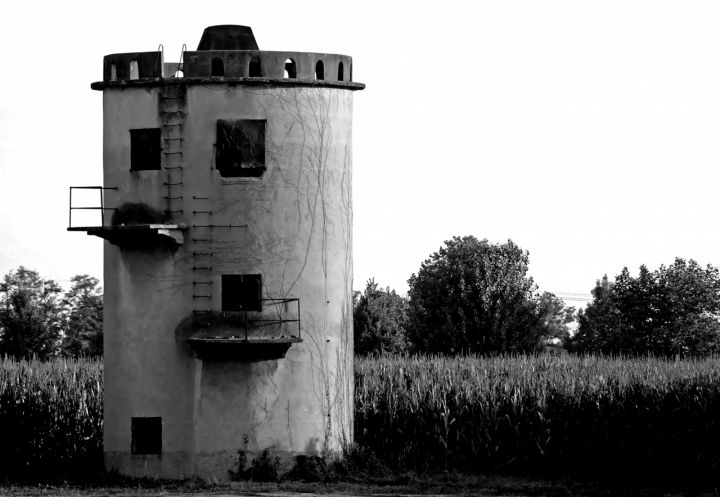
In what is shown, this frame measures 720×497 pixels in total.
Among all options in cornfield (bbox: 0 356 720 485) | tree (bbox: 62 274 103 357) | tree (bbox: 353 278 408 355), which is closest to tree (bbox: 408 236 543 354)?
tree (bbox: 353 278 408 355)

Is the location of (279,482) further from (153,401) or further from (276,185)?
(276,185)

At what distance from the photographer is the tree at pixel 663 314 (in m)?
63.0

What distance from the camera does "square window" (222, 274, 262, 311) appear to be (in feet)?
79.4

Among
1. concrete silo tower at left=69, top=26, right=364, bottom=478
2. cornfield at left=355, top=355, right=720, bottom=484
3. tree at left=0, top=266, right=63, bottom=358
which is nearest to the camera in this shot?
concrete silo tower at left=69, top=26, right=364, bottom=478

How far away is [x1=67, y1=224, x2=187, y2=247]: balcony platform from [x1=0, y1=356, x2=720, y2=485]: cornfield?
5.35m

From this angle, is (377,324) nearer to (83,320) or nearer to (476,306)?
(476,306)

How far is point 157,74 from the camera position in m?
24.5

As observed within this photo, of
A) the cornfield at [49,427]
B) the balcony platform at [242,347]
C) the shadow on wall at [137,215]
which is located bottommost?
the cornfield at [49,427]

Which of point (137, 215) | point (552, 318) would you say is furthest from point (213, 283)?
point (552, 318)

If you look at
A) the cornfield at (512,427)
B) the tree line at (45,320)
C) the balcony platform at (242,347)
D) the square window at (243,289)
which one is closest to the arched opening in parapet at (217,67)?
the square window at (243,289)

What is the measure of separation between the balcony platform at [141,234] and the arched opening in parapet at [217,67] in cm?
339

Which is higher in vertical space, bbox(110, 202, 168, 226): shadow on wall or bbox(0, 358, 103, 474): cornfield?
bbox(110, 202, 168, 226): shadow on wall

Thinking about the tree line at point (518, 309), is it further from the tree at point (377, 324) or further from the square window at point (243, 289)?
the square window at point (243, 289)

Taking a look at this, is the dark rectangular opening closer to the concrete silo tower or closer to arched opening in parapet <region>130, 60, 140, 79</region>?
the concrete silo tower
